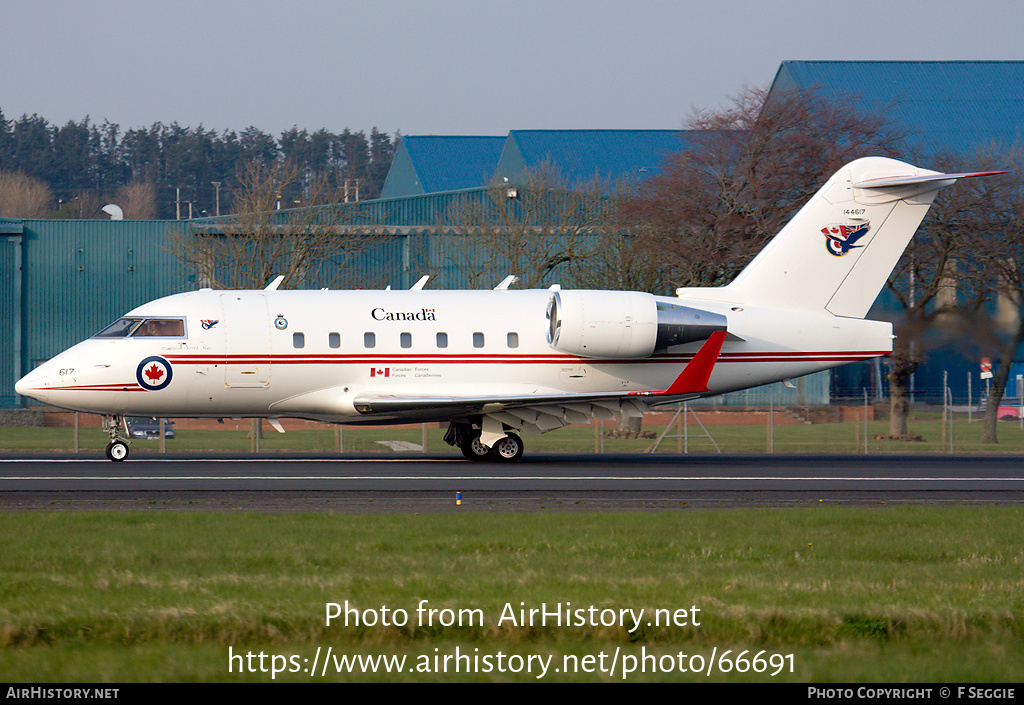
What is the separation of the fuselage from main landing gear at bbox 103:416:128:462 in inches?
14.9

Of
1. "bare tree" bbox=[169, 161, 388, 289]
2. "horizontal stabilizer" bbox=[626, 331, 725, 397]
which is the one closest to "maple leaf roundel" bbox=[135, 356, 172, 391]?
"horizontal stabilizer" bbox=[626, 331, 725, 397]

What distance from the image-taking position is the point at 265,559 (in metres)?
10.9

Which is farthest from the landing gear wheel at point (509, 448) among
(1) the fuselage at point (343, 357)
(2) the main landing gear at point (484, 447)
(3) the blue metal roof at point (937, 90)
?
(3) the blue metal roof at point (937, 90)

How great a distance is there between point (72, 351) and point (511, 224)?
21.6 m

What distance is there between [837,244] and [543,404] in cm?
774

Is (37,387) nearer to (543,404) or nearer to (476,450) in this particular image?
(476,450)

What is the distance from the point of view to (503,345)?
23.7 m

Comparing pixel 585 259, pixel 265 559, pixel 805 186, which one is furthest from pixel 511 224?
pixel 265 559

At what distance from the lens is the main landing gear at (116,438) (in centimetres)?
2273

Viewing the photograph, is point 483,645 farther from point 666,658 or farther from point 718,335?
point 718,335

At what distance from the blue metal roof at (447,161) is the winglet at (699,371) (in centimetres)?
4473

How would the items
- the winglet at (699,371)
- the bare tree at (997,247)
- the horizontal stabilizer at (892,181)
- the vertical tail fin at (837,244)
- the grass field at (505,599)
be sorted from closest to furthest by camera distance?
1. the grass field at (505,599)
2. the winglet at (699,371)
3. the horizontal stabilizer at (892,181)
4. the vertical tail fin at (837,244)
5. the bare tree at (997,247)

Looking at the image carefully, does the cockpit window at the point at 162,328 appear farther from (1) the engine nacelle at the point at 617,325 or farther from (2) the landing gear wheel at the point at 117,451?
(1) the engine nacelle at the point at 617,325
